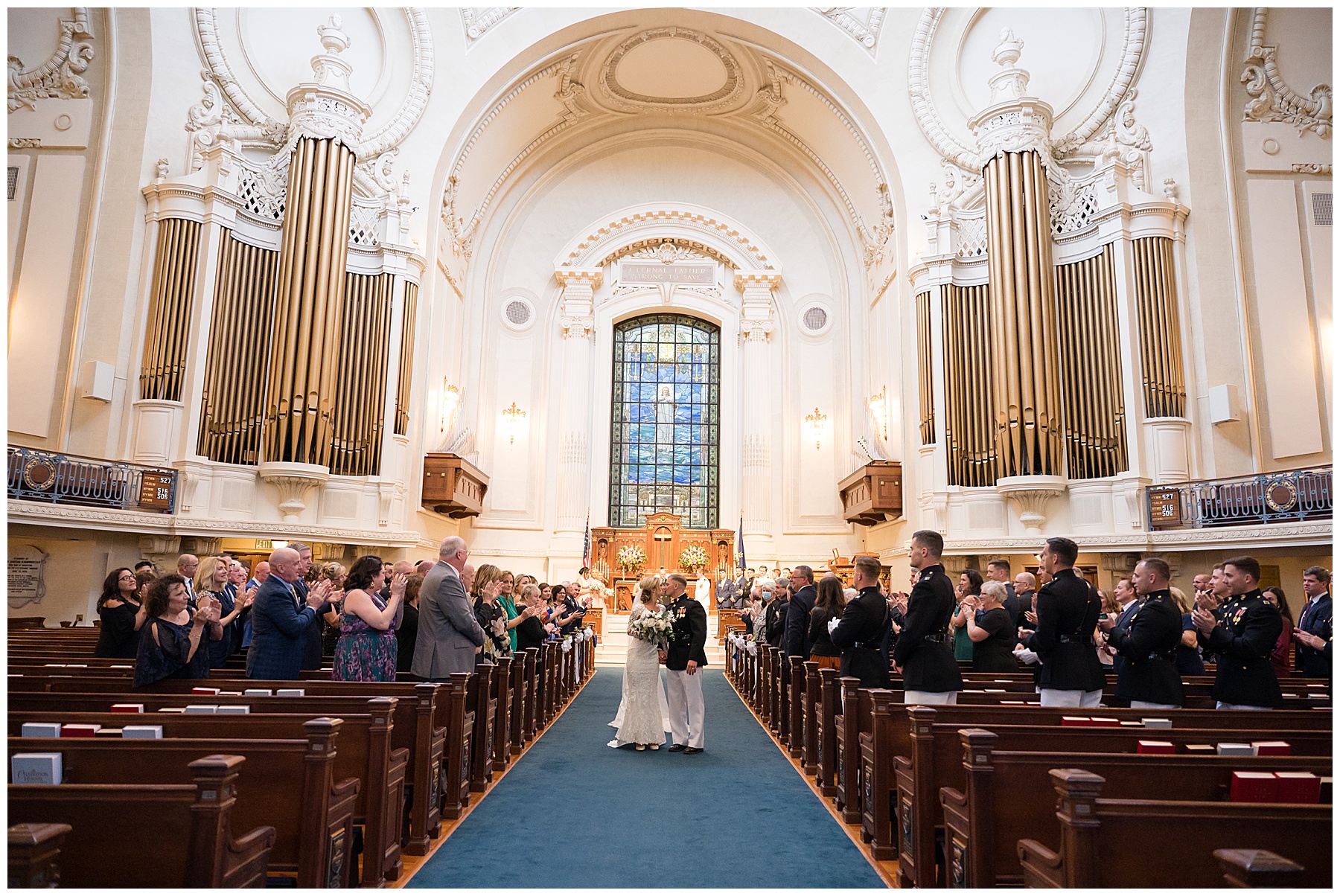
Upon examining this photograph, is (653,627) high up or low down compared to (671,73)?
down

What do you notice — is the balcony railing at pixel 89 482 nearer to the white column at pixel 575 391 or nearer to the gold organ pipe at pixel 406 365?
the gold organ pipe at pixel 406 365

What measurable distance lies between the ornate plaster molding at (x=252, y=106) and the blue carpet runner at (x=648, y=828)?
11.2 metres

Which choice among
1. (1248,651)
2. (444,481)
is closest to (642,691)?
(1248,651)

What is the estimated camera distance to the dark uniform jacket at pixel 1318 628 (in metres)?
5.65

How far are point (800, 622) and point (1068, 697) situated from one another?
279 cm

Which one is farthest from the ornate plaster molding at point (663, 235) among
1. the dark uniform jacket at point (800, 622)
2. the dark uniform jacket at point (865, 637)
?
the dark uniform jacket at point (865, 637)

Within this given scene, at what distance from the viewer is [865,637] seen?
5527 mm

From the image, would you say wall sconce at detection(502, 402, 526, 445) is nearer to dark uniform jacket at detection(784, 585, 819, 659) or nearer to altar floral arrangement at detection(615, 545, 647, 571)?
altar floral arrangement at detection(615, 545, 647, 571)

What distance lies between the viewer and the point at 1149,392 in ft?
39.7

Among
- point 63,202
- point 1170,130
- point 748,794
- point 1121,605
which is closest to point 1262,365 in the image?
point 1170,130

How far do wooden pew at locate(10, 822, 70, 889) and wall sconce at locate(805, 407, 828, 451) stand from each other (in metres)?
17.3

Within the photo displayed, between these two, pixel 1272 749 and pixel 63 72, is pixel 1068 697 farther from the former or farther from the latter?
pixel 63 72

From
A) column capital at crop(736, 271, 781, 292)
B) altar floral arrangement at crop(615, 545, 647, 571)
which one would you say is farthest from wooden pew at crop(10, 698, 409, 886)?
column capital at crop(736, 271, 781, 292)

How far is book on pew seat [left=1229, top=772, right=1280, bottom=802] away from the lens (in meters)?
2.70
